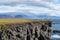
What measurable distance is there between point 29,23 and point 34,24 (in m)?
1.15

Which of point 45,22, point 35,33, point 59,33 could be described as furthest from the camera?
point 59,33

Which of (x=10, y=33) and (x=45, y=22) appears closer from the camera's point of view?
(x=10, y=33)

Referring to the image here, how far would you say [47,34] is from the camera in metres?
71.9

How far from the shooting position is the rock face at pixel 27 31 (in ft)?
197

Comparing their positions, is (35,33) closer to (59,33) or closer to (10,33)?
(10,33)

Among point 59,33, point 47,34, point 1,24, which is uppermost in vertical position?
point 1,24

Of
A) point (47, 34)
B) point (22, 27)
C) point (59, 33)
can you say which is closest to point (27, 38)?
point (22, 27)

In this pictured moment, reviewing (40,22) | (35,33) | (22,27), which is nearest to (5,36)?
(22,27)

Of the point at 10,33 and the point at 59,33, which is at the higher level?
the point at 10,33

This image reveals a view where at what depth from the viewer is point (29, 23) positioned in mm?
69688

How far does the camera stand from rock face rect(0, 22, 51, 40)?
59.9 metres

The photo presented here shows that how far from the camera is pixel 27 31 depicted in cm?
6612

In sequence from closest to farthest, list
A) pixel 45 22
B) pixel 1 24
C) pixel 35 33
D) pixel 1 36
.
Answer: pixel 1 36
pixel 1 24
pixel 35 33
pixel 45 22

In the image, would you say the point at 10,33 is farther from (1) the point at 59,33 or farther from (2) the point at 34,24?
(1) the point at 59,33
